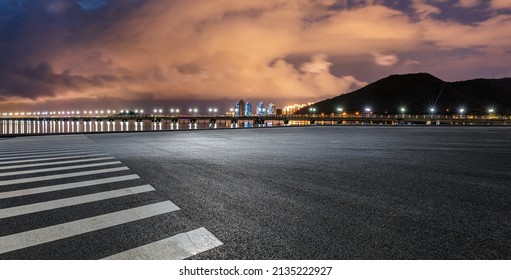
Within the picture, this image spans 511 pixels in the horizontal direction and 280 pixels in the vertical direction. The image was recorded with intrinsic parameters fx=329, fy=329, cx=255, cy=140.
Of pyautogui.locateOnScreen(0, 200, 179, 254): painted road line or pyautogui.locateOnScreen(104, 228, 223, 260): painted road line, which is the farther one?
pyautogui.locateOnScreen(0, 200, 179, 254): painted road line

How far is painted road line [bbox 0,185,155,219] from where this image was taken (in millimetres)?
5430

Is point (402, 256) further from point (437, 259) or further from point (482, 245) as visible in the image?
point (482, 245)

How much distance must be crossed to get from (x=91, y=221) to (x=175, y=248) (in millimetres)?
1819

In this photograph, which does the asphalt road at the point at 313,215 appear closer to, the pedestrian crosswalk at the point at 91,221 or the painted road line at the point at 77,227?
the pedestrian crosswalk at the point at 91,221

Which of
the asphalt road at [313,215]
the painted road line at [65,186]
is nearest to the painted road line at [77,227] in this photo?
the asphalt road at [313,215]

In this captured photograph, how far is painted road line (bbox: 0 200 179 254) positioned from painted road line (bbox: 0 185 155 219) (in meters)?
1.15

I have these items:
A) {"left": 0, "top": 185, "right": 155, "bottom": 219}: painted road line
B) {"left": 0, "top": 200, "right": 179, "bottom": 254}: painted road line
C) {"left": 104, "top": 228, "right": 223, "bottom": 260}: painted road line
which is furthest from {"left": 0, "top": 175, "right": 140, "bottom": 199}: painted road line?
{"left": 104, "top": 228, "right": 223, "bottom": 260}: painted road line

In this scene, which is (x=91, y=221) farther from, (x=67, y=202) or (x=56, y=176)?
(x=56, y=176)

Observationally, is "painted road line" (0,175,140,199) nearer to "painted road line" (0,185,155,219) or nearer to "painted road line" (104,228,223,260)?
"painted road line" (0,185,155,219)

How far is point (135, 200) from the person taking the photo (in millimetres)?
6082

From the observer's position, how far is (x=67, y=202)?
236 inches

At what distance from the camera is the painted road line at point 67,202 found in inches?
214

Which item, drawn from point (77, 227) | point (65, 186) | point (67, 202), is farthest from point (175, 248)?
point (65, 186)

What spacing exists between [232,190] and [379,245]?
362cm
